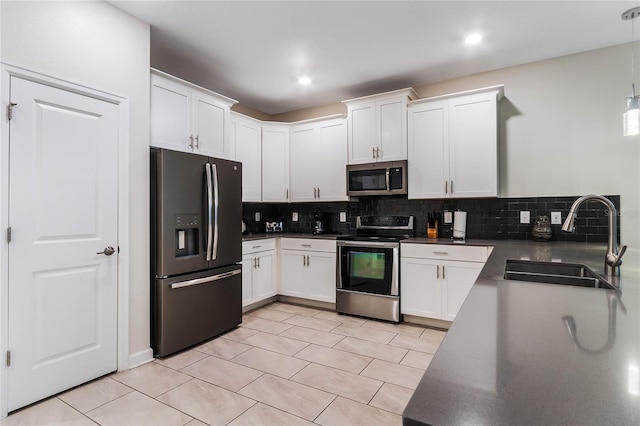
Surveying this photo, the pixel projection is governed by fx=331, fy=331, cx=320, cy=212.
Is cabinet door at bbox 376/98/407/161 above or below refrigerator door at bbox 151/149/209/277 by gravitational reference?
above

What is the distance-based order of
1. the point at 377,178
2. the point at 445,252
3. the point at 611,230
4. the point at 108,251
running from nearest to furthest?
the point at 611,230
the point at 108,251
the point at 445,252
the point at 377,178

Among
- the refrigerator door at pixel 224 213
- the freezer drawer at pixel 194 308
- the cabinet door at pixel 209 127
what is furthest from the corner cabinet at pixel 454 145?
the freezer drawer at pixel 194 308

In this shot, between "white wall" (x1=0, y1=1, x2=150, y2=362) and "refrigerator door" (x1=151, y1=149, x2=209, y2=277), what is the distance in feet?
0.25

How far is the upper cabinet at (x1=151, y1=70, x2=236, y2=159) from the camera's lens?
2854mm

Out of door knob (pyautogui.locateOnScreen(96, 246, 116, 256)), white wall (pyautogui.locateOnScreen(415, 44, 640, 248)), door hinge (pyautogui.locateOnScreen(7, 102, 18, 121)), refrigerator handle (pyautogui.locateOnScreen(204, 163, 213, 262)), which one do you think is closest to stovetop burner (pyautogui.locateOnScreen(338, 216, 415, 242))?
white wall (pyautogui.locateOnScreen(415, 44, 640, 248))

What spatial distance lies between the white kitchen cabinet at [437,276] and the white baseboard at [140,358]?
2414 mm

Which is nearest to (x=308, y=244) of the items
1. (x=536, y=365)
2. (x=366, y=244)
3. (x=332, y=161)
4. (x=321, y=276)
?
(x=321, y=276)

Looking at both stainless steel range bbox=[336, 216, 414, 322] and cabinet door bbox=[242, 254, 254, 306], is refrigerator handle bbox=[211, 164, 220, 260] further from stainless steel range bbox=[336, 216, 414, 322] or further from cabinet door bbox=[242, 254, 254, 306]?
stainless steel range bbox=[336, 216, 414, 322]

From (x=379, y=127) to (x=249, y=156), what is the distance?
167 cm

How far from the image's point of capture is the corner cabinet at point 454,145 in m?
3.34

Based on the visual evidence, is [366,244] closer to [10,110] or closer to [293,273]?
[293,273]

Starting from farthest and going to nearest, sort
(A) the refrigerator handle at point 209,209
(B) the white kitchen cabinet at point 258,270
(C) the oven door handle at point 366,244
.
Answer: (B) the white kitchen cabinet at point 258,270, (C) the oven door handle at point 366,244, (A) the refrigerator handle at point 209,209

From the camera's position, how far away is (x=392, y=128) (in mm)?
3793

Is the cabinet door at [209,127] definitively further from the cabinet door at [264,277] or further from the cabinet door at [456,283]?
the cabinet door at [456,283]
